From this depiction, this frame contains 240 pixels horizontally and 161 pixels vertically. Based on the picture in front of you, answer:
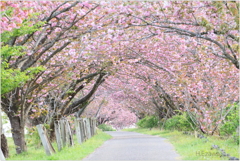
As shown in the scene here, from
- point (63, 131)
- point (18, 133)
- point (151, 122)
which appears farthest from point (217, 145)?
point (151, 122)

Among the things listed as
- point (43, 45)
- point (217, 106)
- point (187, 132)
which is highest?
point (43, 45)

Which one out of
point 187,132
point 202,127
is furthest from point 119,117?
point 202,127

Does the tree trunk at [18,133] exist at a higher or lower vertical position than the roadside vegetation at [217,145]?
higher

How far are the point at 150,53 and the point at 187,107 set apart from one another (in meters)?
3.39

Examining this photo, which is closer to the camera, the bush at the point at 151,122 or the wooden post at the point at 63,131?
the wooden post at the point at 63,131

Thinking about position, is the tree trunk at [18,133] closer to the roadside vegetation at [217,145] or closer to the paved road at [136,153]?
the paved road at [136,153]

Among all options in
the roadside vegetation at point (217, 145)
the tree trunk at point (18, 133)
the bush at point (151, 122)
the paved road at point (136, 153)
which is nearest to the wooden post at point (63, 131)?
the paved road at point (136, 153)

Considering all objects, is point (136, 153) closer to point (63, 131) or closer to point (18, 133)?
point (63, 131)

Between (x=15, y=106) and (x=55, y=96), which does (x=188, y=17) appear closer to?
(x=15, y=106)

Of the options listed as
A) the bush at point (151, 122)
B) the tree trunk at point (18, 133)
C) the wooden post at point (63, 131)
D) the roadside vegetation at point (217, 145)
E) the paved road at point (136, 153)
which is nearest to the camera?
the roadside vegetation at point (217, 145)

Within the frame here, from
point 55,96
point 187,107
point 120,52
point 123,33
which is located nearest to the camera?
point 123,33

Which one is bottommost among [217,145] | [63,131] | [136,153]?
[136,153]

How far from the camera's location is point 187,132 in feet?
71.1

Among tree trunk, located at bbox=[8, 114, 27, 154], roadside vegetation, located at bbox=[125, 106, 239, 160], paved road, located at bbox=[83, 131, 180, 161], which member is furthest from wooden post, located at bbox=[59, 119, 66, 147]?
roadside vegetation, located at bbox=[125, 106, 239, 160]
